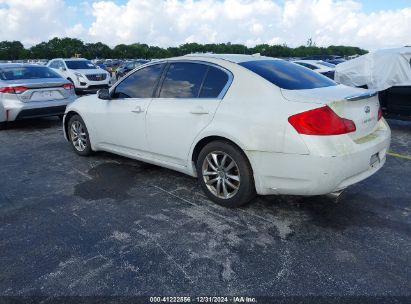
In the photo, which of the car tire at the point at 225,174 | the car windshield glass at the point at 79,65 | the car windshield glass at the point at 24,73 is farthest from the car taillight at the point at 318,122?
the car windshield glass at the point at 79,65

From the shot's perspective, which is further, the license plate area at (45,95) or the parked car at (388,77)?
the license plate area at (45,95)

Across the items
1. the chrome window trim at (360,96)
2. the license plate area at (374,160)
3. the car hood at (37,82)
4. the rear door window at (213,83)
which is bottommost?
the license plate area at (374,160)

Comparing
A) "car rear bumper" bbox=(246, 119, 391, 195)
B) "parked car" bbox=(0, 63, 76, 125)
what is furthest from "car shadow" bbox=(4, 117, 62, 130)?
"car rear bumper" bbox=(246, 119, 391, 195)

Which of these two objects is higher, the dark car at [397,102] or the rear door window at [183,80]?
the rear door window at [183,80]

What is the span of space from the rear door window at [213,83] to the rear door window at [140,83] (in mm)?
821

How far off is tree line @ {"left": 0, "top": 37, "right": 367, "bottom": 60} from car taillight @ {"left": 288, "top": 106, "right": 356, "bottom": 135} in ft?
311

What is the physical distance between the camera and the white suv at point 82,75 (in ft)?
50.4

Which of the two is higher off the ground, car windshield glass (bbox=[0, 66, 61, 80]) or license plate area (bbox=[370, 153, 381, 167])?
car windshield glass (bbox=[0, 66, 61, 80])

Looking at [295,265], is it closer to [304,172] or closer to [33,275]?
[304,172]

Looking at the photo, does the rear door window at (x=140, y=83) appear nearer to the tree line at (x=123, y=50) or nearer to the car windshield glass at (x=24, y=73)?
the car windshield glass at (x=24, y=73)

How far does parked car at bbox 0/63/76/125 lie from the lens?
774 centimetres

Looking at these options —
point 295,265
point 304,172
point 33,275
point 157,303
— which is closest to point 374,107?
point 304,172

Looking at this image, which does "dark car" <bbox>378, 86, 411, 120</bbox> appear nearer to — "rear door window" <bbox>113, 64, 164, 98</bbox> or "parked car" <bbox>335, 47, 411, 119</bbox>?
"parked car" <bbox>335, 47, 411, 119</bbox>

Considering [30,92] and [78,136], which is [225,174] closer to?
[78,136]
